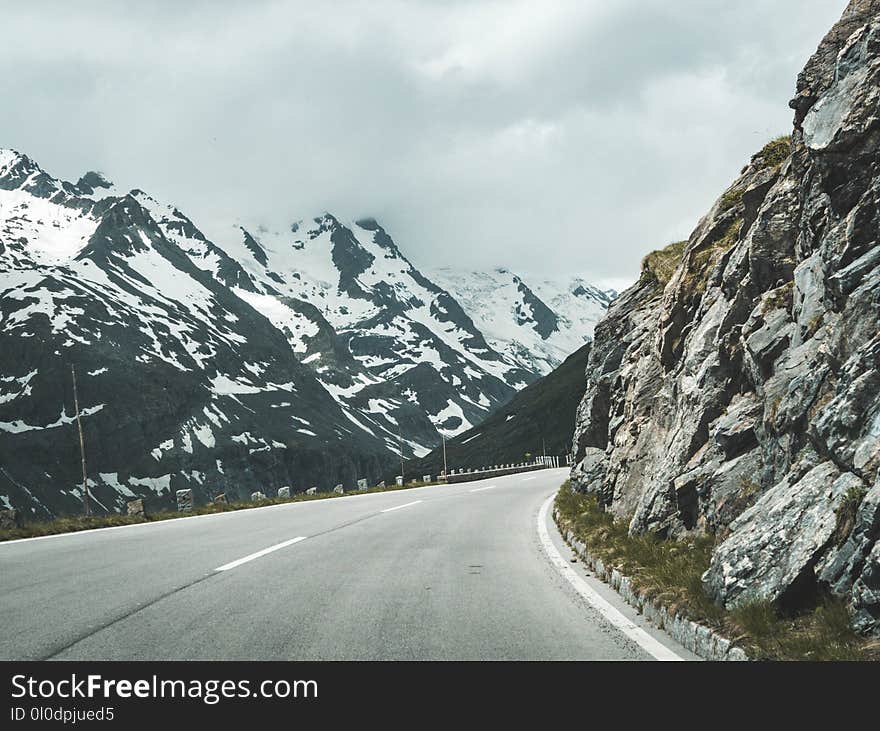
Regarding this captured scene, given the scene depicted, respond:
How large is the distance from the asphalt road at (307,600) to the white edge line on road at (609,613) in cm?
5

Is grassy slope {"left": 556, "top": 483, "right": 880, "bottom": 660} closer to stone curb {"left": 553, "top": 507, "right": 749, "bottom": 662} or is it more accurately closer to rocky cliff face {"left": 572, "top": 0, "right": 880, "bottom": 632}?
stone curb {"left": 553, "top": 507, "right": 749, "bottom": 662}

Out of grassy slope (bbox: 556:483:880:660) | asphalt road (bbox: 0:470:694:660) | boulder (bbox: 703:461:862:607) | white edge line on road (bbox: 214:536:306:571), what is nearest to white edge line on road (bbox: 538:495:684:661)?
asphalt road (bbox: 0:470:694:660)

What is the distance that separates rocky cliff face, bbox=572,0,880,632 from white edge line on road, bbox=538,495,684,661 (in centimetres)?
73

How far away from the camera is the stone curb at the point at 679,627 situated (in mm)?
5551

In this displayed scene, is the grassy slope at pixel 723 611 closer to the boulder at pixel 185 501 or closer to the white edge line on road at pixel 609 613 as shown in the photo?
the white edge line on road at pixel 609 613

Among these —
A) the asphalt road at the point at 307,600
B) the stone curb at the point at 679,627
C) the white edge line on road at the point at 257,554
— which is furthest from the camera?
the white edge line on road at the point at 257,554

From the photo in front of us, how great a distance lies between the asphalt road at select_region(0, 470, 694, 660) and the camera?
615cm

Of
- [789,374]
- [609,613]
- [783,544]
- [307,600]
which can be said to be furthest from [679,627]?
[307,600]

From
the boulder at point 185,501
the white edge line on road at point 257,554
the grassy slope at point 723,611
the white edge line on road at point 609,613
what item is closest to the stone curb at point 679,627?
the grassy slope at point 723,611

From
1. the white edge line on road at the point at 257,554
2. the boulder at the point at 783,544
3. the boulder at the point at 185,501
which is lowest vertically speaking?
the boulder at the point at 185,501

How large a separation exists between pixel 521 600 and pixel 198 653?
11.8 ft

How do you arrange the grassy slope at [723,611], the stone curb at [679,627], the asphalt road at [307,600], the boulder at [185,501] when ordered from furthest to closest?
the boulder at [185,501] < the asphalt road at [307,600] < the stone curb at [679,627] < the grassy slope at [723,611]
